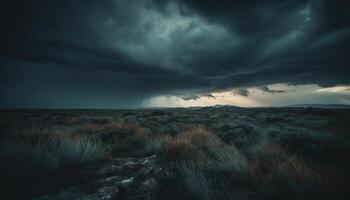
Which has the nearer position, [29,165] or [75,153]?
[29,165]

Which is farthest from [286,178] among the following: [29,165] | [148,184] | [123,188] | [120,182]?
[29,165]

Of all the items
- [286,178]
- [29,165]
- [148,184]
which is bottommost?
[148,184]

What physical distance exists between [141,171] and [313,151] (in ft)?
18.3

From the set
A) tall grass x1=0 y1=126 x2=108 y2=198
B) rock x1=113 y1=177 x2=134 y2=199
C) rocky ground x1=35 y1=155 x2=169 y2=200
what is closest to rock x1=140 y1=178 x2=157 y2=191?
rocky ground x1=35 y1=155 x2=169 y2=200

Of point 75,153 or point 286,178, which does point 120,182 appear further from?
point 286,178

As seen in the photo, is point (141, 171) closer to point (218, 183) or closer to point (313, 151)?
point (218, 183)

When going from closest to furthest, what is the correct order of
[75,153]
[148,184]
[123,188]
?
1. [123,188]
2. [148,184]
3. [75,153]

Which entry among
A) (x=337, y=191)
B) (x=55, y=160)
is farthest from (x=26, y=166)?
(x=337, y=191)

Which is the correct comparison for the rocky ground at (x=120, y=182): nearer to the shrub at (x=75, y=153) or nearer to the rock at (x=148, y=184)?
the rock at (x=148, y=184)

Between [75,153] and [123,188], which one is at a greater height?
[75,153]

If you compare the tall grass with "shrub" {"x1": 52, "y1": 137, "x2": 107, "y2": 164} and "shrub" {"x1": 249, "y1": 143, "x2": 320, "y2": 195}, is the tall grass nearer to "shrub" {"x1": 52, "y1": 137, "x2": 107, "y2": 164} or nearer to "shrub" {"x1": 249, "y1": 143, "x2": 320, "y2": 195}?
"shrub" {"x1": 52, "y1": 137, "x2": 107, "y2": 164}

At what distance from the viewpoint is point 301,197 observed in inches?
97.4

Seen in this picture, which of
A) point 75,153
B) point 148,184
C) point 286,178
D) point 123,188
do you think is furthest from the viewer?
point 75,153

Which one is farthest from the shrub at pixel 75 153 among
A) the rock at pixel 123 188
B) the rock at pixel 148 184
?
the rock at pixel 148 184
